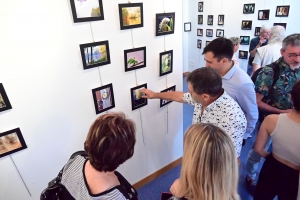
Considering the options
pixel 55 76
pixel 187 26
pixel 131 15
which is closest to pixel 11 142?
pixel 55 76

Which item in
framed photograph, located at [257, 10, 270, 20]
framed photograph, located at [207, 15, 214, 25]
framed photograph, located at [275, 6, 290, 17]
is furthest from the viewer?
framed photograph, located at [207, 15, 214, 25]

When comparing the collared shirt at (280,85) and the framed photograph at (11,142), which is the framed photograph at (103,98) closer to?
the framed photograph at (11,142)

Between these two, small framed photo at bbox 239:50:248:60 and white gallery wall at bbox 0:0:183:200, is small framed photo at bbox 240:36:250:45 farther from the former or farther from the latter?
white gallery wall at bbox 0:0:183:200

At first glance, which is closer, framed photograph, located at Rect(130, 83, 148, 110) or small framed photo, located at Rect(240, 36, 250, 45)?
framed photograph, located at Rect(130, 83, 148, 110)

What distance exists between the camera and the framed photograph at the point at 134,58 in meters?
1.61

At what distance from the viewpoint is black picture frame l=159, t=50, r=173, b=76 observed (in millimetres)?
1842

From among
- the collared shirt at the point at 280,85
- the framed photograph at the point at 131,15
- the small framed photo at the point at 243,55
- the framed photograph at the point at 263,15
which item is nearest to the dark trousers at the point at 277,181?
the collared shirt at the point at 280,85

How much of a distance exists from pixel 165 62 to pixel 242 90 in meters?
0.71

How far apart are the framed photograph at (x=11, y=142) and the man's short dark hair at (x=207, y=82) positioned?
1199 millimetres

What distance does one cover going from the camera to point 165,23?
5.75 feet

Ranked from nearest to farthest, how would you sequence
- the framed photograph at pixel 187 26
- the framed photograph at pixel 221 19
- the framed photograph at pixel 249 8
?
the framed photograph at pixel 249 8 < the framed photograph at pixel 221 19 < the framed photograph at pixel 187 26

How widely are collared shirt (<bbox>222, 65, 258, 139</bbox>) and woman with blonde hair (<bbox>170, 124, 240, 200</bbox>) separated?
860 mm

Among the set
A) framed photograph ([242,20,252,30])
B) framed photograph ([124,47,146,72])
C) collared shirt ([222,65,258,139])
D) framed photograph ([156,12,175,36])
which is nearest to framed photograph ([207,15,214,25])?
framed photograph ([242,20,252,30])

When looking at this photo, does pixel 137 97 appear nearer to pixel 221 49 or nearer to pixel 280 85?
pixel 221 49
